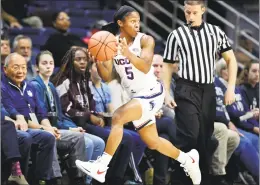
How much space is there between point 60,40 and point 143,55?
3439mm

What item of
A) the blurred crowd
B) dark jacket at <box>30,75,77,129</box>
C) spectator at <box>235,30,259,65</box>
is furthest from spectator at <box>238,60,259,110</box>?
dark jacket at <box>30,75,77,129</box>

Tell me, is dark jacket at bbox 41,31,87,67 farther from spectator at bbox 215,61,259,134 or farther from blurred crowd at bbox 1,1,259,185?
spectator at bbox 215,61,259,134

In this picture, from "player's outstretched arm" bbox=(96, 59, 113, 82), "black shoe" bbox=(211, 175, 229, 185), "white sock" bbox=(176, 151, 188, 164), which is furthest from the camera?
"black shoe" bbox=(211, 175, 229, 185)

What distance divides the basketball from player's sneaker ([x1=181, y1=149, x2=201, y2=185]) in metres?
1.41

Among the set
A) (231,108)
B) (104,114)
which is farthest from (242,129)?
(104,114)

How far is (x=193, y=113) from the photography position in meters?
7.16

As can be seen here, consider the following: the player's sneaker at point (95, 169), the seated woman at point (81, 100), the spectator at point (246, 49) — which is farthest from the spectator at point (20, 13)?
the player's sneaker at point (95, 169)

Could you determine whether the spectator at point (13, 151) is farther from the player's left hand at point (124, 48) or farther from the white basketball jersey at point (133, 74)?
the player's left hand at point (124, 48)

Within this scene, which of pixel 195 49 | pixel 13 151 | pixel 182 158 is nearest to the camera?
pixel 13 151

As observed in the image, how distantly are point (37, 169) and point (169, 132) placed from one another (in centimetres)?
169

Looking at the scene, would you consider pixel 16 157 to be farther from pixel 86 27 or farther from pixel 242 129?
pixel 86 27

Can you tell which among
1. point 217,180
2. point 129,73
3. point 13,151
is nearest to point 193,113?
point 129,73

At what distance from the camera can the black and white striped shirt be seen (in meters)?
7.24

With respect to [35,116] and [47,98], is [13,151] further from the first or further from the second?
[47,98]
